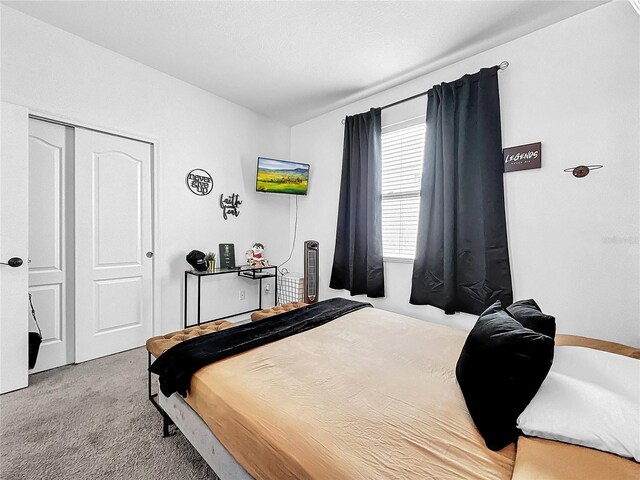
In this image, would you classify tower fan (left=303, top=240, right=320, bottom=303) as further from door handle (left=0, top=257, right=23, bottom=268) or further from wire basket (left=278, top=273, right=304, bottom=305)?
door handle (left=0, top=257, right=23, bottom=268)

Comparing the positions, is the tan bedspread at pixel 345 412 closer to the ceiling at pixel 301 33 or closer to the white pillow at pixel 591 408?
the white pillow at pixel 591 408

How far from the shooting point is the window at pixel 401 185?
3094 millimetres

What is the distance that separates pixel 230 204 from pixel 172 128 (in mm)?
1051

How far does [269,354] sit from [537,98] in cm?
272

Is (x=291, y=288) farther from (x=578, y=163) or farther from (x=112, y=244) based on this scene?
(x=578, y=163)

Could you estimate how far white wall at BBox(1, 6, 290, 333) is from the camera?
7.71 feet

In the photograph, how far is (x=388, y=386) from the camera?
130 cm

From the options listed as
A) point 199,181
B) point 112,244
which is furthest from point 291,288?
point 112,244

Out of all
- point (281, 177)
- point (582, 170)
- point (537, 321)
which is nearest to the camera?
point (537, 321)

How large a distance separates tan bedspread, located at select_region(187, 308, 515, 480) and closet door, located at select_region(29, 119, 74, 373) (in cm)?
197

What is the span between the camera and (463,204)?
8.53ft

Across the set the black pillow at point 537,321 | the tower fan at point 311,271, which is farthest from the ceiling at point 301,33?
the black pillow at point 537,321

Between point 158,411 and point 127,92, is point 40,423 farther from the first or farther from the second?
point 127,92

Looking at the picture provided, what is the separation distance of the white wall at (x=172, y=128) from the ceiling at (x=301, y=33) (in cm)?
18
